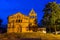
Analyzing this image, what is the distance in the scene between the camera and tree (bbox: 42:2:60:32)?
67500mm

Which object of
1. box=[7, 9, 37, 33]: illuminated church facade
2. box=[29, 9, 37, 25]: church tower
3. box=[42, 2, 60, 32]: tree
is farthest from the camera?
box=[29, 9, 37, 25]: church tower

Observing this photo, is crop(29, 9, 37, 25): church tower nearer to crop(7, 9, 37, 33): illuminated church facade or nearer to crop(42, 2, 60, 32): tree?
crop(7, 9, 37, 33): illuminated church facade

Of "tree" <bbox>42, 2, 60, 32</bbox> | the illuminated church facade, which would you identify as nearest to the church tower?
the illuminated church facade

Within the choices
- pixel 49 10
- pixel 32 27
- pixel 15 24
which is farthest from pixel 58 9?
pixel 15 24

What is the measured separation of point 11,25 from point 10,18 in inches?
108

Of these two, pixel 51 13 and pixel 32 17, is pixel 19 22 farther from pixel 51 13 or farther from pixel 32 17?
pixel 51 13

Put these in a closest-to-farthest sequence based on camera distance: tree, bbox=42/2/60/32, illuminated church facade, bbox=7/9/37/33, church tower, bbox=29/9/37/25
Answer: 1. tree, bbox=42/2/60/32
2. illuminated church facade, bbox=7/9/37/33
3. church tower, bbox=29/9/37/25

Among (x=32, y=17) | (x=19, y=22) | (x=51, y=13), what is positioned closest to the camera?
(x=51, y=13)

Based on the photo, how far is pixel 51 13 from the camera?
67438mm

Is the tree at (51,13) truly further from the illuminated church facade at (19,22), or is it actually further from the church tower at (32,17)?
the illuminated church facade at (19,22)

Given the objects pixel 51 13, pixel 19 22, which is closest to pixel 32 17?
pixel 19 22

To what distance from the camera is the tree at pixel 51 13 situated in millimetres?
67500

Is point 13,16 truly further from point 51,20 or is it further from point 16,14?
point 51,20

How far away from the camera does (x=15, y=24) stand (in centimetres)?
7444
